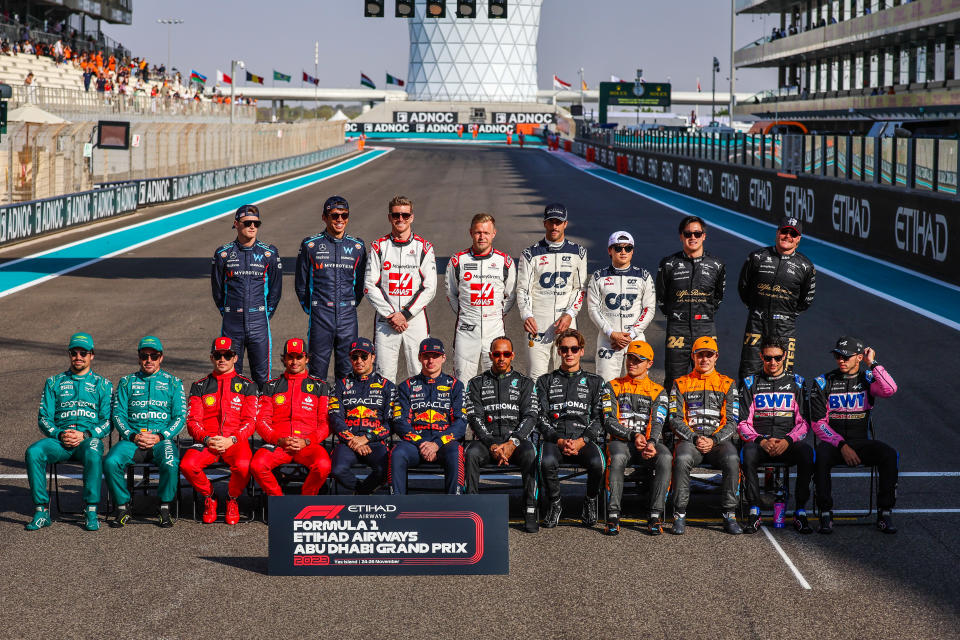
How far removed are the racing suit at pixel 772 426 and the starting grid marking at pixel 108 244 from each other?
15.5 metres

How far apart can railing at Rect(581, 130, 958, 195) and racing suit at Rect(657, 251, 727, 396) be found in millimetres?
11511

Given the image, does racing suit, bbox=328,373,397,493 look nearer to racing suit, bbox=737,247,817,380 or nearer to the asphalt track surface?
the asphalt track surface

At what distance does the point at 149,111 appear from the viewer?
59.8m

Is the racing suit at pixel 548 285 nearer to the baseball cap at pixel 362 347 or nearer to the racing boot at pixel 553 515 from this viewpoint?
the baseball cap at pixel 362 347

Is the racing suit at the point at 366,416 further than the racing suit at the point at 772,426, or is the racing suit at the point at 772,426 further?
the racing suit at the point at 366,416

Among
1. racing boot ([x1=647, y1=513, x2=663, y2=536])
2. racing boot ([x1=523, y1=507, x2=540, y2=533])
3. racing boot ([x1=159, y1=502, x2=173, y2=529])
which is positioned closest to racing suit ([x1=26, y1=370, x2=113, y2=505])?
racing boot ([x1=159, y1=502, x2=173, y2=529])

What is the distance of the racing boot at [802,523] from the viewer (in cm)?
871

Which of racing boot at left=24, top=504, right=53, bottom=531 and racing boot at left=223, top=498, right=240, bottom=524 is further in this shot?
racing boot at left=223, top=498, right=240, bottom=524

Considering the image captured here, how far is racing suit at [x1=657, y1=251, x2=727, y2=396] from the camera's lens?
11.1m

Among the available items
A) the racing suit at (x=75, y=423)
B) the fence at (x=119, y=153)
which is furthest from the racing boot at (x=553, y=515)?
the fence at (x=119, y=153)

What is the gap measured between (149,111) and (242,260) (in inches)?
2051

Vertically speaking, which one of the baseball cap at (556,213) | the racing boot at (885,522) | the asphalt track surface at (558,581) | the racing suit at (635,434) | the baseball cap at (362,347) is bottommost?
the asphalt track surface at (558,581)

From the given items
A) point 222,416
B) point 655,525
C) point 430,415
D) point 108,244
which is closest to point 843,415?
point 655,525

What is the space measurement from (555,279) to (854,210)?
17.6 meters
